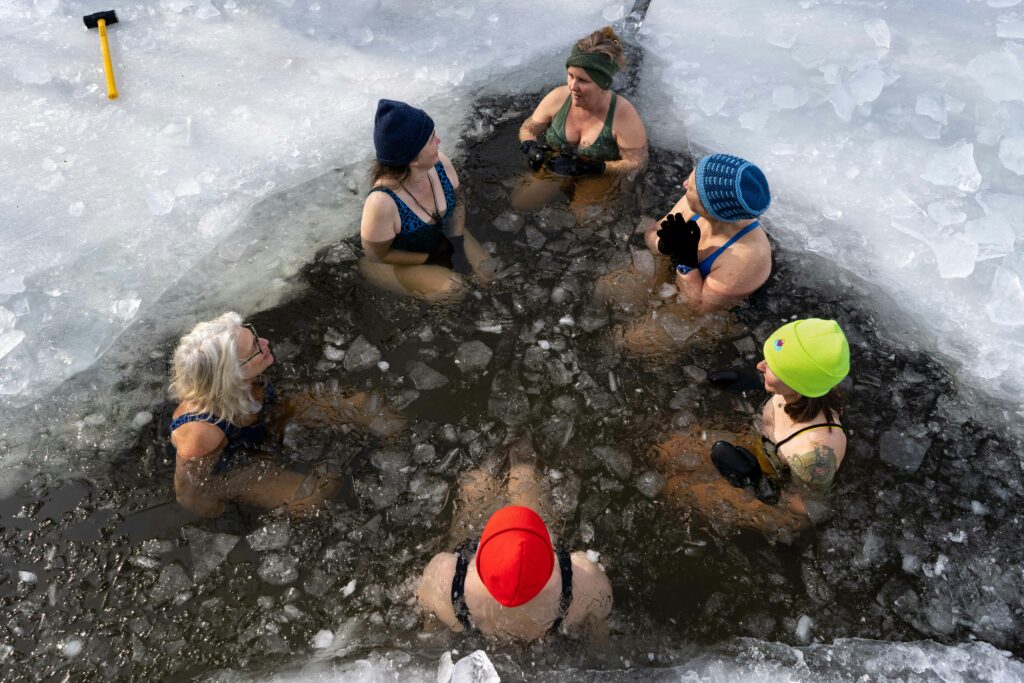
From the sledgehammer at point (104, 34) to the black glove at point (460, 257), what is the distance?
3417mm

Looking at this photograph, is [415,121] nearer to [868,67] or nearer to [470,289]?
[470,289]

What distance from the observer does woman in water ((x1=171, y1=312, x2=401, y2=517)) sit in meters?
3.29

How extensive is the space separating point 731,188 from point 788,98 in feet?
9.07

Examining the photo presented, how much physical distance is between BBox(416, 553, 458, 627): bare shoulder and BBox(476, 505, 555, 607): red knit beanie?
71cm

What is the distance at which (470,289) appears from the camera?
4.79 m

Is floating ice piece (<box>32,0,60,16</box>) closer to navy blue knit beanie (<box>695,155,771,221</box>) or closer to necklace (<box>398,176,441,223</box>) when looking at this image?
necklace (<box>398,176,441,223</box>)

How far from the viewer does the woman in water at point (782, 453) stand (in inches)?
120

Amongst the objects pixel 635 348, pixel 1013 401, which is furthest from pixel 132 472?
pixel 1013 401

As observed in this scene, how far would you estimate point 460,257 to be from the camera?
494cm

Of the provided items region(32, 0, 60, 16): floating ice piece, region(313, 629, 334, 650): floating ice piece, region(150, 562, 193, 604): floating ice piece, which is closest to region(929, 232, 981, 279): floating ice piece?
region(313, 629, 334, 650): floating ice piece

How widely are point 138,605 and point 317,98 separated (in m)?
4.34

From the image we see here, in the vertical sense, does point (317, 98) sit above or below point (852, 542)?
above

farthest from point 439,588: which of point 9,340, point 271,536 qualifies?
point 9,340

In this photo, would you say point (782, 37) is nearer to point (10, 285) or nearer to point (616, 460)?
point (616, 460)
